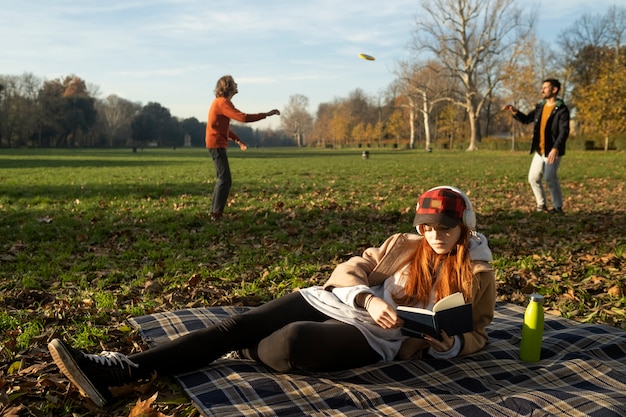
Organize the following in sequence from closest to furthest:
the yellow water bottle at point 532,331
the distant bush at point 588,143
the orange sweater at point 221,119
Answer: the yellow water bottle at point 532,331 → the orange sweater at point 221,119 → the distant bush at point 588,143

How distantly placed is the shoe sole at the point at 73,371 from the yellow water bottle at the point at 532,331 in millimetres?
2687

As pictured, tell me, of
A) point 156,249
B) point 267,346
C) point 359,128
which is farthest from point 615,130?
point 359,128

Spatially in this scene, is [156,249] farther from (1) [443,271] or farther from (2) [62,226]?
(1) [443,271]

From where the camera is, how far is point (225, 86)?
31.0 feet

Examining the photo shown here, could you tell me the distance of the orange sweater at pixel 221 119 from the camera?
9.35m

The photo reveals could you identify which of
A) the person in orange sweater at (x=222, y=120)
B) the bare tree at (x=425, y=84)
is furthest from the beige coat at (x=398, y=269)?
the bare tree at (x=425, y=84)

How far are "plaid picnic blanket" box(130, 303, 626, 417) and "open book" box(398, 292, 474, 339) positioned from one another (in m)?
0.40

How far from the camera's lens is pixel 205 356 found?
3.24 m

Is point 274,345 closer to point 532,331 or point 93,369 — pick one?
point 93,369

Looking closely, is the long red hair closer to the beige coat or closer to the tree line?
the beige coat

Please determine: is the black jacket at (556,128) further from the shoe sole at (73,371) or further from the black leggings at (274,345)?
the shoe sole at (73,371)

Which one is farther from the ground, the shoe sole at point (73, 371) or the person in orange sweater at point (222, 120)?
the person in orange sweater at point (222, 120)

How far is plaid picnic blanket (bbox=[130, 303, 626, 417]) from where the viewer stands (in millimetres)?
2939

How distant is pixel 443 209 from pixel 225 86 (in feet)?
23.0
